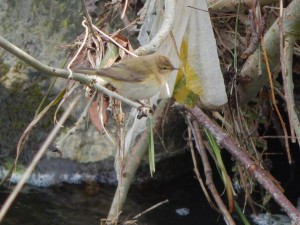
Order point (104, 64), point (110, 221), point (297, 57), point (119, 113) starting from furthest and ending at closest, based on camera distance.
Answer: point (297, 57) < point (110, 221) < point (104, 64) < point (119, 113)

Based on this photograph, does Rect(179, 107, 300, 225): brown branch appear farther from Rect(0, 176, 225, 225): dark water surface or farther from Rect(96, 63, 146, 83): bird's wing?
Rect(0, 176, 225, 225): dark water surface

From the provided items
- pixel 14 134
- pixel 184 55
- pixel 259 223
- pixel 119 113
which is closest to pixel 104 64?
pixel 119 113

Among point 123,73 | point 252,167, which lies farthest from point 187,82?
point 123,73

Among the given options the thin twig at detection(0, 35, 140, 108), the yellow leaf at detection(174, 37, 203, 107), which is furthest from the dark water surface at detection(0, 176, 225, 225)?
the thin twig at detection(0, 35, 140, 108)

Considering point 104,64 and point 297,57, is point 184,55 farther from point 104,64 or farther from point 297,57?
point 297,57

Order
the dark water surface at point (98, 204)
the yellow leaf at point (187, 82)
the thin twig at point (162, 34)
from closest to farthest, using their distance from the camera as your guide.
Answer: the thin twig at point (162, 34)
the yellow leaf at point (187, 82)
the dark water surface at point (98, 204)

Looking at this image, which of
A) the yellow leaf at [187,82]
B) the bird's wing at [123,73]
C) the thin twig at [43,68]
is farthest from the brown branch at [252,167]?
the thin twig at [43,68]

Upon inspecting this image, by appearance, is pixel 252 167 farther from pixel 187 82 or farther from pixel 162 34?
pixel 162 34

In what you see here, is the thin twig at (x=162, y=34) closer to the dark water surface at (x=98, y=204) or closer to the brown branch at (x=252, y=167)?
the brown branch at (x=252, y=167)

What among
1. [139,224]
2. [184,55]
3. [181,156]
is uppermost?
[184,55]
